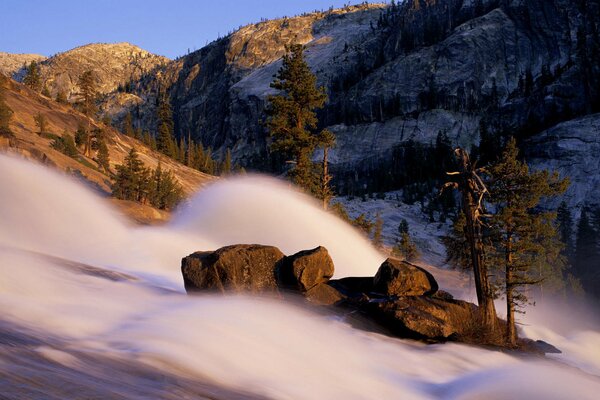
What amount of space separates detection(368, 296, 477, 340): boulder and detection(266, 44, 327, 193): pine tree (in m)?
18.8

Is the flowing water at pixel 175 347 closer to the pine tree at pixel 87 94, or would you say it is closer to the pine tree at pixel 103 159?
the pine tree at pixel 103 159

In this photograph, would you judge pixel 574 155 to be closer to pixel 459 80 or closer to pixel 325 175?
pixel 459 80

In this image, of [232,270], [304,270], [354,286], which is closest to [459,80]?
[354,286]

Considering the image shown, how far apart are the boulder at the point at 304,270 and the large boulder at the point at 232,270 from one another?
347 millimetres

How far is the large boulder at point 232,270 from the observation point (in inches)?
577

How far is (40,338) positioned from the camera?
7910 millimetres

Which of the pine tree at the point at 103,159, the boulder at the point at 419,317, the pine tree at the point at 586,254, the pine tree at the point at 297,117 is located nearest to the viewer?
the boulder at the point at 419,317

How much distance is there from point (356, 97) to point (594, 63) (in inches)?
3308

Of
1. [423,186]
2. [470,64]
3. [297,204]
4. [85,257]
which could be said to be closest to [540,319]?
[297,204]

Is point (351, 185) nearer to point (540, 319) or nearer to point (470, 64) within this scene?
point (470, 64)

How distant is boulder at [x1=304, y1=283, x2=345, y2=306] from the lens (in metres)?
15.0

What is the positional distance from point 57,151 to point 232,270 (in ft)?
123

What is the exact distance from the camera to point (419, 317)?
47.0 feet

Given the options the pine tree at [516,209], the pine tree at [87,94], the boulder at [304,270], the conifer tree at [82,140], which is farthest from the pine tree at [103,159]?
the boulder at [304,270]
